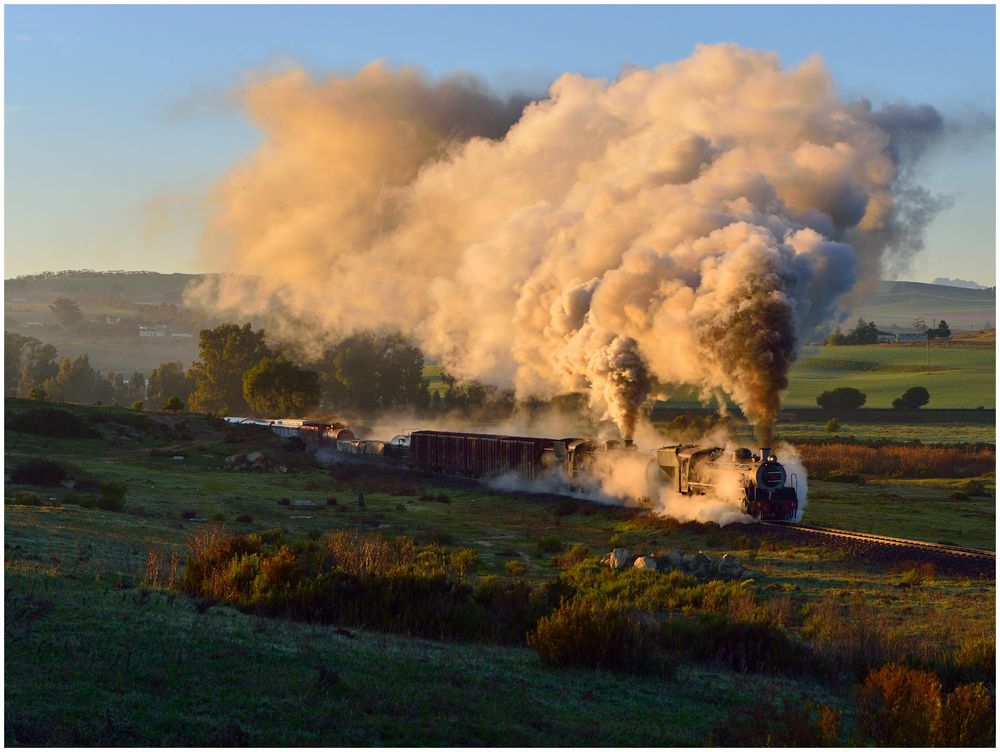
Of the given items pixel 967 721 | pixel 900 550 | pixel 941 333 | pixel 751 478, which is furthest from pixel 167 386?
pixel 967 721

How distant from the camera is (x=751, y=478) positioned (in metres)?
35.2

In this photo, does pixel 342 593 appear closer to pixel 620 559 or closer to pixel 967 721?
pixel 967 721

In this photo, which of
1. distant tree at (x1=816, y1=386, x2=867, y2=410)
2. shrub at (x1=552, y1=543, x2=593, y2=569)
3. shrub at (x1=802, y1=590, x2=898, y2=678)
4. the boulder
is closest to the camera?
shrub at (x1=802, y1=590, x2=898, y2=678)

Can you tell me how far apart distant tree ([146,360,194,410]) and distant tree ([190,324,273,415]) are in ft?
55.7

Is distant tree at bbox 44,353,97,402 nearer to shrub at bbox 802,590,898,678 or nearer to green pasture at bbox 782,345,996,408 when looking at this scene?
green pasture at bbox 782,345,996,408

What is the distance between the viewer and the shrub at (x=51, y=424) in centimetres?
6869

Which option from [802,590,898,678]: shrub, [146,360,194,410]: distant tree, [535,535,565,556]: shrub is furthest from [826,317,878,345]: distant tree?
[802,590,898,678]: shrub

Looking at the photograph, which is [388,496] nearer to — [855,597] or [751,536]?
[751,536]

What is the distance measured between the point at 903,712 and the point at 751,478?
2199 centimetres

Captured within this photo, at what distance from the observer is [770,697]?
49.5 feet

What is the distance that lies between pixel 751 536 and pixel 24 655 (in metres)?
24.3

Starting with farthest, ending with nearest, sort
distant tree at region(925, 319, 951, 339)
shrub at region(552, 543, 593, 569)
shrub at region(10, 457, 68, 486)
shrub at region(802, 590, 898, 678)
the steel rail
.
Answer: distant tree at region(925, 319, 951, 339) < shrub at region(10, 457, 68, 486) < shrub at region(552, 543, 593, 569) < the steel rail < shrub at region(802, 590, 898, 678)

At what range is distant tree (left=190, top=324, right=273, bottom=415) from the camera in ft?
463

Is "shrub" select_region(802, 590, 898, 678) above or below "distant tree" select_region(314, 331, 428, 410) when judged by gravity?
below
